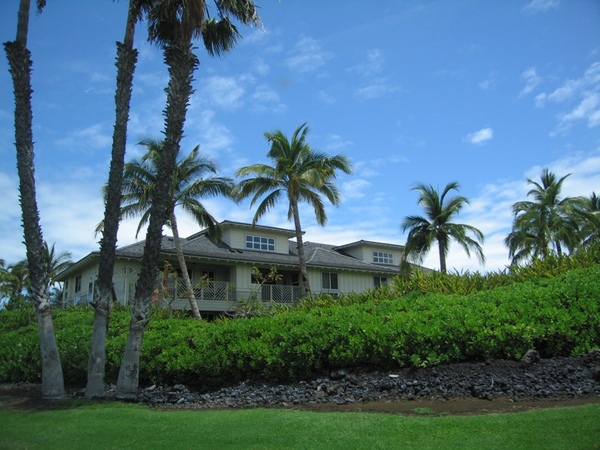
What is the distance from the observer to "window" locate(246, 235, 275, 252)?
1292 inches

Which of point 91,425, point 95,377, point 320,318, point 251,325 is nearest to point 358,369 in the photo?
point 320,318

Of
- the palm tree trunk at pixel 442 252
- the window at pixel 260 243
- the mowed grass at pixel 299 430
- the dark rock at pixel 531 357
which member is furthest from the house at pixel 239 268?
the dark rock at pixel 531 357

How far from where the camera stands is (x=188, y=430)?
716 centimetres

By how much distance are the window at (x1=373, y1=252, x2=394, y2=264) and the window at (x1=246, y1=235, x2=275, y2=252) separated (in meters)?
8.50

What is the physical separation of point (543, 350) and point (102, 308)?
799 cm

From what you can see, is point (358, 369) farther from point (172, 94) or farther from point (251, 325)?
point (172, 94)

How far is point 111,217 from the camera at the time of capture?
36.2 feet

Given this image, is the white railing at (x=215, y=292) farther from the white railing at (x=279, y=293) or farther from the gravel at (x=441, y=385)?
the gravel at (x=441, y=385)

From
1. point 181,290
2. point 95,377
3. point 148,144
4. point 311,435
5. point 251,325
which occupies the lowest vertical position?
point 311,435

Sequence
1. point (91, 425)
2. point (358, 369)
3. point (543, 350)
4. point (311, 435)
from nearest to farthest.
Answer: point (311, 435), point (91, 425), point (543, 350), point (358, 369)

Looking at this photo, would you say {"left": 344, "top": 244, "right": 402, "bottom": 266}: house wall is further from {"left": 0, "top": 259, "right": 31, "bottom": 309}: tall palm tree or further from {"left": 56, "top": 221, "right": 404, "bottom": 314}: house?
{"left": 0, "top": 259, "right": 31, "bottom": 309}: tall palm tree

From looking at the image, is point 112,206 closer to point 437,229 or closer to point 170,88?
point 170,88

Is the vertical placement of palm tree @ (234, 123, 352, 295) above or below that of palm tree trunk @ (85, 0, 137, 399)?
above

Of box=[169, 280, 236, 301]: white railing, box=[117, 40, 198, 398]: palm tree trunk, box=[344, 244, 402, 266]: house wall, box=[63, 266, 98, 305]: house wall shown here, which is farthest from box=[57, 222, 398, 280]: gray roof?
box=[117, 40, 198, 398]: palm tree trunk
